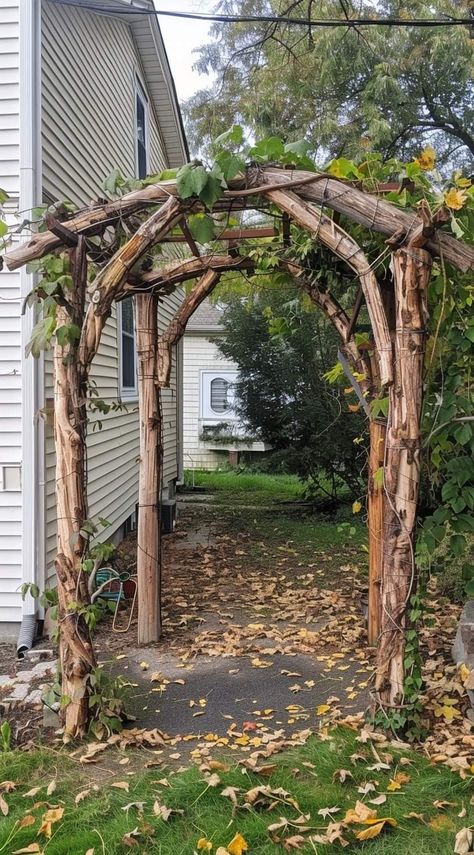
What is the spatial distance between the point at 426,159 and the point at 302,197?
643mm

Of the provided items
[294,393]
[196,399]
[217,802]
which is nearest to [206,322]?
[196,399]

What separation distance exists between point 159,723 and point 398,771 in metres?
1.36

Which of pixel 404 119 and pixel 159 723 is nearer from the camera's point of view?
pixel 159 723

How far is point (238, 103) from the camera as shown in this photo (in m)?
15.8

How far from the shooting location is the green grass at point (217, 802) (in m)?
2.87

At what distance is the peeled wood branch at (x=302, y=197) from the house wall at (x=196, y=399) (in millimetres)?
14172

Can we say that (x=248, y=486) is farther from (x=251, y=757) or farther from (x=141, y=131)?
(x=251, y=757)

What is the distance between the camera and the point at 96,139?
25.2ft

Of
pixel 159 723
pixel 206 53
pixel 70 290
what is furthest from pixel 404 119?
pixel 159 723

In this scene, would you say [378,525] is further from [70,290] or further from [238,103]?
[238,103]

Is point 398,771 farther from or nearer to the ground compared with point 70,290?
nearer to the ground

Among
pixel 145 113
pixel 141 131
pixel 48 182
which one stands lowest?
pixel 48 182

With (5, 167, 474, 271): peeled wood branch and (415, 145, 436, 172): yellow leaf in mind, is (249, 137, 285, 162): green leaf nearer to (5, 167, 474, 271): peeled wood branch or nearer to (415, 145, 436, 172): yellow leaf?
(5, 167, 474, 271): peeled wood branch

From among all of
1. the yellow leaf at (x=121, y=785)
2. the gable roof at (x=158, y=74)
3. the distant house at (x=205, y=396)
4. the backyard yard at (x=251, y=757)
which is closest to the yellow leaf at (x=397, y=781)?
the backyard yard at (x=251, y=757)
